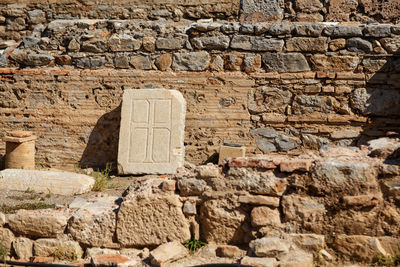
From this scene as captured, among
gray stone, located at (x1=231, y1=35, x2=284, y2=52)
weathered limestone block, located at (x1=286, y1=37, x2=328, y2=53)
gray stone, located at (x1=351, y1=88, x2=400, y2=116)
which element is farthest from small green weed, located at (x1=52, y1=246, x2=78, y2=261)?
gray stone, located at (x1=351, y1=88, x2=400, y2=116)

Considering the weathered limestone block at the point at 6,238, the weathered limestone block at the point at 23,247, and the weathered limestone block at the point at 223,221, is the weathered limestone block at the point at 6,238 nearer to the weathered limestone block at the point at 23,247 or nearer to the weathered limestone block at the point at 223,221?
the weathered limestone block at the point at 23,247

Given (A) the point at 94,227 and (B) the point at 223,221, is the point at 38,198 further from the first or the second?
(B) the point at 223,221

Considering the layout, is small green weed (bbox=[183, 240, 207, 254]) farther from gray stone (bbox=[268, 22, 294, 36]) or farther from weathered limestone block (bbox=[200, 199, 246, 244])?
gray stone (bbox=[268, 22, 294, 36])

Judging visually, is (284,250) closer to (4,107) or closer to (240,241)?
(240,241)

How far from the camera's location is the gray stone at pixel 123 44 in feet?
25.0

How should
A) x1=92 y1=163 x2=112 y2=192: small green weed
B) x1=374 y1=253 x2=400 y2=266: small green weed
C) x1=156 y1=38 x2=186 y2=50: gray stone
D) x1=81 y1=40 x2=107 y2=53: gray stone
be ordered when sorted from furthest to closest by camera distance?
x1=81 y1=40 x2=107 y2=53: gray stone, x1=156 y1=38 x2=186 y2=50: gray stone, x1=92 y1=163 x2=112 y2=192: small green weed, x1=374 y1=253 x2=400 y2=266: small green weed

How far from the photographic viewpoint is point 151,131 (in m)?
7.23

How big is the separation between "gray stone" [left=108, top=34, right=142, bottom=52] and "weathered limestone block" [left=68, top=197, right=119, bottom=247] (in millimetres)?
3760

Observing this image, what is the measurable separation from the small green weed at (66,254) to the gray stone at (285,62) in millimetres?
4066

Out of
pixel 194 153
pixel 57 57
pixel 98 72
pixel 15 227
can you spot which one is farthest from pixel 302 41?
pixel 15 227

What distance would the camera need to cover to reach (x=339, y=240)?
3.81 m

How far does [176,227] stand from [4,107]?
4.78 meters

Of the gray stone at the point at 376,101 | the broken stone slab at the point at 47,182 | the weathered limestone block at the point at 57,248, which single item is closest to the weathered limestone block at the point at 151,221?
the weathered limestone block at the point at 57,248

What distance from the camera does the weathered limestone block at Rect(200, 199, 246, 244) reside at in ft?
13.2
